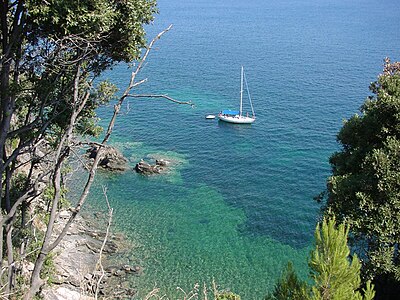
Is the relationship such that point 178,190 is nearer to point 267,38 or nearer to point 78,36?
point 78,36

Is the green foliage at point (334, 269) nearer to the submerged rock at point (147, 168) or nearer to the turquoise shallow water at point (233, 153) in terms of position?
the turquoise shallow water at point (233, 153)

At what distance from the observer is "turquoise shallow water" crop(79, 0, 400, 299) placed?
30.4 metres

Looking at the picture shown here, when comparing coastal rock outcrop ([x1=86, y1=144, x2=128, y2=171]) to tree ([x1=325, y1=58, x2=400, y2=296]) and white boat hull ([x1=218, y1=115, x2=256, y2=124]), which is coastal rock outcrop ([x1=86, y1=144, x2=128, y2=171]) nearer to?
white boat hull ([x1=218, y1=115, x2=256, y2=124])

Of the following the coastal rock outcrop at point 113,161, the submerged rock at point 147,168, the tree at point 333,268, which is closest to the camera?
the tree at point 333,268

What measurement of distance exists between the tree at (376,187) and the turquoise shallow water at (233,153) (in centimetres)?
978

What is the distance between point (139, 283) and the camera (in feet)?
89.8

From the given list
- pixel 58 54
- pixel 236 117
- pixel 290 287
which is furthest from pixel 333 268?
pixel 236 117

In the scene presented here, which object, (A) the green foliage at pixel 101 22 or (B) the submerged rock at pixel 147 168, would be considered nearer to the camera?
(A) the green foliage at pixel 101 22

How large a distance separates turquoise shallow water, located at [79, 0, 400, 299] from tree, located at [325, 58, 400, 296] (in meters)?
9.78

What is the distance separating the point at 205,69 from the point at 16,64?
70.0 metres

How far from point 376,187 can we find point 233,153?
32301 millimetres

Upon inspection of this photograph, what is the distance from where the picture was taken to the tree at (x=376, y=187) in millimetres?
15352

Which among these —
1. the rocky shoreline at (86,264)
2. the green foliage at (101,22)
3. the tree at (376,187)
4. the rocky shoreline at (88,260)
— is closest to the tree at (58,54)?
the green foliage at (101,22)

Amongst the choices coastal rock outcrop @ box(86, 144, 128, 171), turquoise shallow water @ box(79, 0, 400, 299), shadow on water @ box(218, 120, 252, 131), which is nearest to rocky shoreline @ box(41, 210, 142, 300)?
turquoise shallow water @ box(79, 0, 400, 299)
